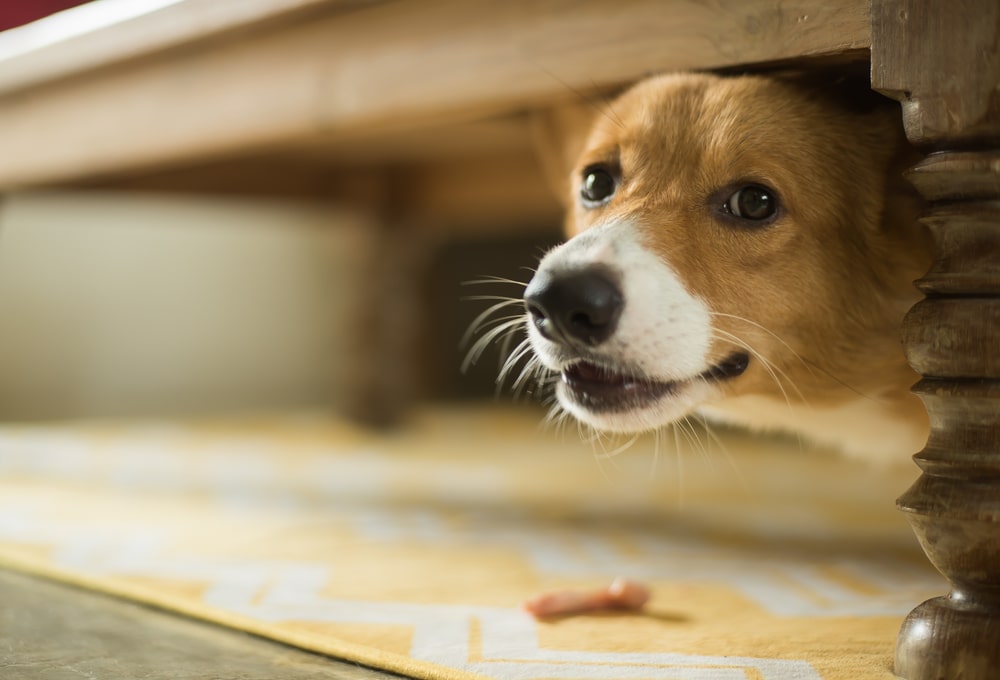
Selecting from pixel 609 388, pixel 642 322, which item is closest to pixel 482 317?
pixel 609 388

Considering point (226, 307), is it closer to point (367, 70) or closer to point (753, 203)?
point (367, 70)

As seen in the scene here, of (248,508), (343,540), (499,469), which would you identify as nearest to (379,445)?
(499,469)

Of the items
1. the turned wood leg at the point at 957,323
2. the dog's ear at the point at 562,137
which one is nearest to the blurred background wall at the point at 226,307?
the dog's ear at the point at 562,137

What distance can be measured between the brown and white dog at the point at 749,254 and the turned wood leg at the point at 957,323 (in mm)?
305

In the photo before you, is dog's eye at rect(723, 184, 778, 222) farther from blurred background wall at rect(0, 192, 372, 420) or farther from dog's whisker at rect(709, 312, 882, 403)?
blurred background wall at rect(0, 192, 372, 420)

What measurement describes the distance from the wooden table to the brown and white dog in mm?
104

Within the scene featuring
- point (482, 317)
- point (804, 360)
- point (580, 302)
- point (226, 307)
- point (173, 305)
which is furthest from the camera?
point (226, 307)

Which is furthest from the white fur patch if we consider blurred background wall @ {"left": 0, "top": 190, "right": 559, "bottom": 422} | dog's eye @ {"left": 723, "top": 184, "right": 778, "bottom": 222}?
blurred background wall @ {"left": 0, "top": 190, "right": 559, "bottom": 422}

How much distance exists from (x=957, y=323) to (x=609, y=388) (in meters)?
0.44

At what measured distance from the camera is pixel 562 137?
5.78ft

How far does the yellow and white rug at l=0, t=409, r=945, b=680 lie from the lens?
3.82ft

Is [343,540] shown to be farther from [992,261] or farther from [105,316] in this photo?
[105,316]

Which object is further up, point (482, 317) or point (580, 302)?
point (482, 317)

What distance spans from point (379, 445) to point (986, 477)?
2285mm
